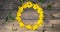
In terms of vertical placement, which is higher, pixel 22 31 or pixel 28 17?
pixel 28 17

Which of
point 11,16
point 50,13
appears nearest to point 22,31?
point 11,16

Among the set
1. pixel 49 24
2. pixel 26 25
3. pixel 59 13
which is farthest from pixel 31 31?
pixel 59 13

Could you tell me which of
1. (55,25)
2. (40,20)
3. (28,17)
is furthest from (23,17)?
(55,25)

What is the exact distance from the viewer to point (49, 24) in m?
1.97

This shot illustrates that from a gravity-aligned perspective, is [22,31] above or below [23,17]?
below

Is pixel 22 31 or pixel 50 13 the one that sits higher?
pixel 50 13

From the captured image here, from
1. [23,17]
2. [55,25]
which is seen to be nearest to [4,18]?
[23,17]

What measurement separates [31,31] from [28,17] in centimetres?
15

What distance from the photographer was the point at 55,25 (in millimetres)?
1974

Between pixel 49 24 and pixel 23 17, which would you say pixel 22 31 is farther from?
pixel 49 24

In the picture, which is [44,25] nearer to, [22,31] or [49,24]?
[49,24]

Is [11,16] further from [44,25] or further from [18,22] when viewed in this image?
[44,25]

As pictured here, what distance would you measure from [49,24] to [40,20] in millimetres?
103

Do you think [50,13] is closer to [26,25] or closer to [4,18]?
[26,25]
